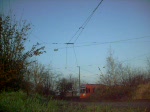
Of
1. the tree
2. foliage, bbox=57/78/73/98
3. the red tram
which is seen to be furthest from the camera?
foliage, bbox=57/78/73/98

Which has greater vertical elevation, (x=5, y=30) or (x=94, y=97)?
(x=5, y=30)

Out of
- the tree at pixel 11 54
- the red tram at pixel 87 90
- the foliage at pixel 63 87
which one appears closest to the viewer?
the tree at pixel 11 54

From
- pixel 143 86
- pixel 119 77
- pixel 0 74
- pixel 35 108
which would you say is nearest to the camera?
pixel 0 74

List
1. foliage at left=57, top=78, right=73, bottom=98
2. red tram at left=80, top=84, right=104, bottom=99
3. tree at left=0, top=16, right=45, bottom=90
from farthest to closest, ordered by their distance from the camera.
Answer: foliage at left=57, top=78, right=73, bottom=98 < red tram at left=80, top=84, right=104, bottom=99 < tree at left=0, top=16, right=45, bottom=90

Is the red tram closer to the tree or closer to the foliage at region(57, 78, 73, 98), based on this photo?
the foliage at region(57, 78, 73, 98)

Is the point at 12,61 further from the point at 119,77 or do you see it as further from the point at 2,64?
the point at 119,77

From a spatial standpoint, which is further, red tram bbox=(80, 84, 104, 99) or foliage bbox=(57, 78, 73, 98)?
foliage bbox=(57, 78, 73, 98)

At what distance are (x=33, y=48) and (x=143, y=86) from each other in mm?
23757

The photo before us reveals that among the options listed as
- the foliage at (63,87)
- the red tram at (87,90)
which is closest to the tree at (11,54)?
the red tram at (87,90)

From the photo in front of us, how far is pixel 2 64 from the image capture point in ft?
36.2

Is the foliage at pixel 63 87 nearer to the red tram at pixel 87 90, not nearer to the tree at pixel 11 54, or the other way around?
the red tram at pixel 87 90

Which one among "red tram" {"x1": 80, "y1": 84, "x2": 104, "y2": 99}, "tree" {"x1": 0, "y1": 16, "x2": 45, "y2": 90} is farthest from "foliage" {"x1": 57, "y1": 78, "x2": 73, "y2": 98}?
"tree" {"x1": 0, "y1": 16, "x2": 45, "y2": 90}

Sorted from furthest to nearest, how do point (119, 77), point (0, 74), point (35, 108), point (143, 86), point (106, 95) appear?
point (119, 77)
point (106, 95)
point (143, 86)
point (35, 108)
point (0, 74)

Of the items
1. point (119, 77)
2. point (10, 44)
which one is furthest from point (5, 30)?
point (119, 77)
